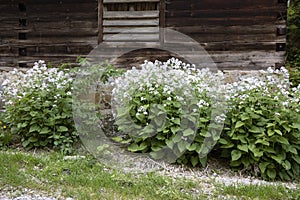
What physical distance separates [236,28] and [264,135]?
13.5 ft

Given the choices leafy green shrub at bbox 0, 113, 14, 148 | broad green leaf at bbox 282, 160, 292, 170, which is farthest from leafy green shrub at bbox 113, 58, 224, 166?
leafy green shrub at bbox 0, 113, 14, 148

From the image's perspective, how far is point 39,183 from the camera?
10.5ft

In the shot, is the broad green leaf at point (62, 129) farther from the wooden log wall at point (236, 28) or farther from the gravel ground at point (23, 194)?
the wooden log wall at point (236, 28)

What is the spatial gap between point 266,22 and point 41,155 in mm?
5618

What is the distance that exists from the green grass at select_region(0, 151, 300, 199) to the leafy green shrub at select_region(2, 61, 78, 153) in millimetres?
638

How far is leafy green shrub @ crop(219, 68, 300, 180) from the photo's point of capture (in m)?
3.62

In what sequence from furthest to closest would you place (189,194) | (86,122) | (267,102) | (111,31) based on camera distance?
(111,31) → (86,122) → (267,102) → (189,194)

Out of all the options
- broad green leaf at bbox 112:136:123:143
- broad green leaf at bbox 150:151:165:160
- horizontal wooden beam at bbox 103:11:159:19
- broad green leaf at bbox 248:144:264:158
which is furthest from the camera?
horizontal wooden beam at bbox 103:11:159:19

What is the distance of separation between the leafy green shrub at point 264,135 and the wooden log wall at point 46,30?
16.1ft

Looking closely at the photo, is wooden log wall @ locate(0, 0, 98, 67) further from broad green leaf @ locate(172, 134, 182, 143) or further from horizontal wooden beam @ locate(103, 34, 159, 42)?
broad green leaf @ locate(172, 134, 182, 143)

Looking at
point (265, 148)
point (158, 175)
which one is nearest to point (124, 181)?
point (158, 175)

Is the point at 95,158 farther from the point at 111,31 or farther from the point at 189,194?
the point at 111,31

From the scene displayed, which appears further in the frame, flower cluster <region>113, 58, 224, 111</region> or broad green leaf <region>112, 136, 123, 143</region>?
broad green leaf <region>112, 136, 123, 143</region>

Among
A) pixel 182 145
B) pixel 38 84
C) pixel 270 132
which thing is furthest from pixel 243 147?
pixel 38 84
